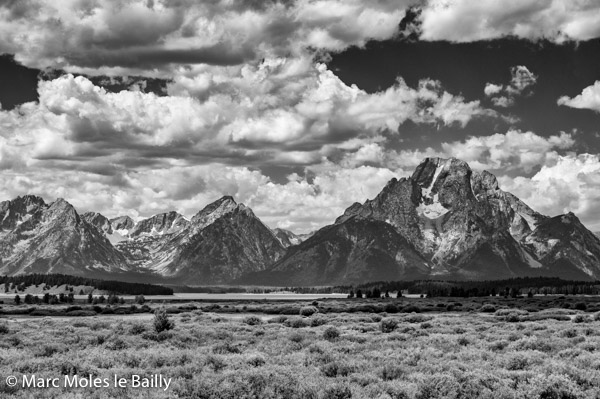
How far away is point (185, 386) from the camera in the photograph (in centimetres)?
2109

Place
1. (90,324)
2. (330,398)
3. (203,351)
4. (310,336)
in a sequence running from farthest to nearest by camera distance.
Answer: (90,324) → (310,336) → (203,351) → (330,398)

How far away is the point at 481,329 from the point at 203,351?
2570 centimetres

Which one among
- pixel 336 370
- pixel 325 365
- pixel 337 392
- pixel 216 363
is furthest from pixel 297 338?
pixel 337 392

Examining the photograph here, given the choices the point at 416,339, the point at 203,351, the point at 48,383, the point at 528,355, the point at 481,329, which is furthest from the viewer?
the point at 481,329

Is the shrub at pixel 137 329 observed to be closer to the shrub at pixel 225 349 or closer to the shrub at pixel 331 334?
the shrub at pixel 225 349

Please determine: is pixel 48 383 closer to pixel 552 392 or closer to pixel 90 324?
pixel 552 392

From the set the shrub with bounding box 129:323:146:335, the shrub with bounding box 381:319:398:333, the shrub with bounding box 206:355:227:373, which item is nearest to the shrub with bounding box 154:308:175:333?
the shrub with bounding box 129:323:146:335

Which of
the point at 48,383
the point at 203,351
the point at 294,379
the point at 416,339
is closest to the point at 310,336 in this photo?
the point at 416,339

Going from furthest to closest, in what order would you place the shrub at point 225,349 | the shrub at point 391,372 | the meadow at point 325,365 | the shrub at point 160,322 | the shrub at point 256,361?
the shrub at point 160,322, the shrub at point 225,349, the shrub at point 256,361, the shrub at point 391,372, the meadow at point 325,365

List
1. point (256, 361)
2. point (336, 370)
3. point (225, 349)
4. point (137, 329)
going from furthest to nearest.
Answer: point (137, 329) < point (225, 349) < point (256, 361) < point (336, 370)

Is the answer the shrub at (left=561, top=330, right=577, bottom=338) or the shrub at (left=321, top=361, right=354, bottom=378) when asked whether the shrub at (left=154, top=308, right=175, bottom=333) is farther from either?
the shrub at (left=561, top=330, right=577, bottom=338)

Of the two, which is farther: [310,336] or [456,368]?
[310,336]

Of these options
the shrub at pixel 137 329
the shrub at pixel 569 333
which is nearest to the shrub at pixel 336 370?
the shrub at pixel 569 333

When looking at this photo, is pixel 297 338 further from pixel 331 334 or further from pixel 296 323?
pixel 296 323
